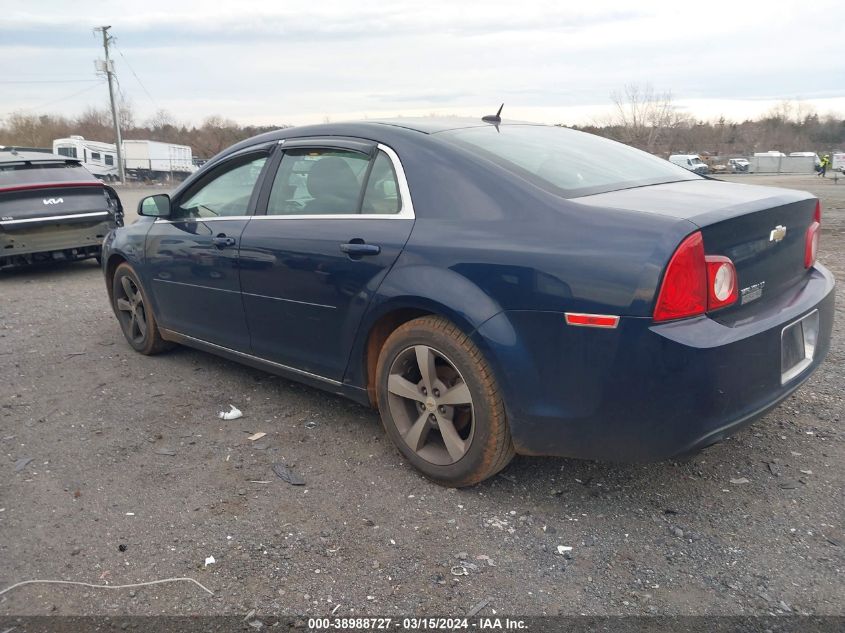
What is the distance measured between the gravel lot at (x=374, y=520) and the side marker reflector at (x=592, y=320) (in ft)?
2.95

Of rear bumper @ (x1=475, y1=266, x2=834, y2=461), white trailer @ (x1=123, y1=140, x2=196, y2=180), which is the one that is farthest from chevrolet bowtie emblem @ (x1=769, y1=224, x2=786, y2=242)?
white trailer @ (x1=123, y1=140, x2=196, y2=180)

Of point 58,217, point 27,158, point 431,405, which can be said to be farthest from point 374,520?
point 27,158

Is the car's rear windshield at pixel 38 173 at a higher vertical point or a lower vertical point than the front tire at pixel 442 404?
higher

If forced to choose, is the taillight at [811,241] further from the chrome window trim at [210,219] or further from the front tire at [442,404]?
the chrome window trim at [210,219]

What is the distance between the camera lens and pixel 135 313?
5363 mm

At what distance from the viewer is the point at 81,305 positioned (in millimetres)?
7363

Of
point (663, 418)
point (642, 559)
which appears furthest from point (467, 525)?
point (663, 418)

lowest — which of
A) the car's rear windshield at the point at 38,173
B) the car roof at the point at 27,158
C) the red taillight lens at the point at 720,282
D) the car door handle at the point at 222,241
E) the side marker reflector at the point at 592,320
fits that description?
the side marker reflector at the point at 592,320

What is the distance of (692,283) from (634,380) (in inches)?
16.0

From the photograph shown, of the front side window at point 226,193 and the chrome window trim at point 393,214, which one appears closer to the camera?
the chrome window trim at point 393,214

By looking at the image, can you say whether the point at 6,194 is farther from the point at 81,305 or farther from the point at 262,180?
the point at 262,180

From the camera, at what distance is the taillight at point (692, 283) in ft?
8.23

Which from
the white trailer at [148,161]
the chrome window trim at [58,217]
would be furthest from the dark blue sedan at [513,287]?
the white trailer at [148,161]

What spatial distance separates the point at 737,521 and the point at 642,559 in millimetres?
523
